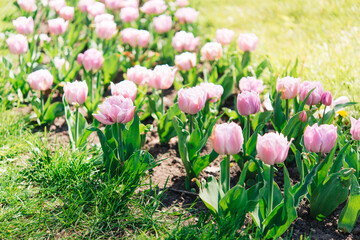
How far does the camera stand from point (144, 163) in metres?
2.15

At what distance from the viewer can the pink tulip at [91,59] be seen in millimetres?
2775

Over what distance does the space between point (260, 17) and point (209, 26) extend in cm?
61

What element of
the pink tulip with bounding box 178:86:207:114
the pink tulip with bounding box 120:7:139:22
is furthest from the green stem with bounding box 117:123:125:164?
the pink tulip with bounding box 120:7:139:22

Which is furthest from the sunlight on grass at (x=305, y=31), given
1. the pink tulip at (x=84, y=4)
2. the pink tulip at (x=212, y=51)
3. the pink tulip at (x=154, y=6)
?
the pink tulip at (x=84, y=4)

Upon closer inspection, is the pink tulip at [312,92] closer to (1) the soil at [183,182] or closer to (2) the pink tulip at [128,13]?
(1) the soil at [183,182]

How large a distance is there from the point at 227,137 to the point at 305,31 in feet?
9.41

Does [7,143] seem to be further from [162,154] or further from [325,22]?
[325,22]

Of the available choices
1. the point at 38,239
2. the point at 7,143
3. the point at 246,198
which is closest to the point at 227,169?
the point at 246,198

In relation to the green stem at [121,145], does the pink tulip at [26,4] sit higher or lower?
higher

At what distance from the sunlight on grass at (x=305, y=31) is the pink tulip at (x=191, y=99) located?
116 centimetres

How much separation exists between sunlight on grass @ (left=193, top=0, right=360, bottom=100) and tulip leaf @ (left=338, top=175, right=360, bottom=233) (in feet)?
3.72

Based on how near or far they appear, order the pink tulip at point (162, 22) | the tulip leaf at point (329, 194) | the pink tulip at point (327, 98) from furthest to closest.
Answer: the pink tulip at point (162, 22) → the pink tulip at point (327, 98) → the tulip leaf at point (329, 194)

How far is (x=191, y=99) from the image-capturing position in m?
2.05

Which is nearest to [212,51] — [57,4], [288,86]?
[288,86]
